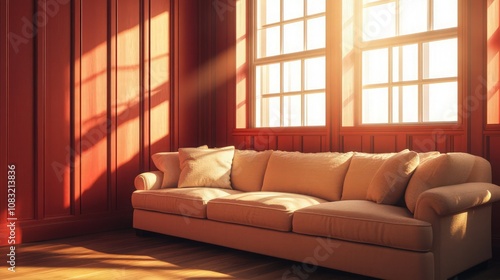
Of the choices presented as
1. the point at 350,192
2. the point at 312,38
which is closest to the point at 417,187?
the point at 350,192

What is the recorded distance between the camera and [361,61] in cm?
480

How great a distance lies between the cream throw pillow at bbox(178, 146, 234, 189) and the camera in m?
4.82

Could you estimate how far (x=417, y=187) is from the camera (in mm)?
3219

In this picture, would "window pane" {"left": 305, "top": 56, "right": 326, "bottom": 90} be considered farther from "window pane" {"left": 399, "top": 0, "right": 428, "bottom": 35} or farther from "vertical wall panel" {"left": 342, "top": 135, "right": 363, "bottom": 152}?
"window pane" {"left": 399, "top": 0, "right": 428, "bottom": 35}

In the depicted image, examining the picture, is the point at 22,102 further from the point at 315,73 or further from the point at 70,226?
the point at 315,73

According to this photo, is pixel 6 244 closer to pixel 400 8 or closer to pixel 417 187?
pixel 417 187

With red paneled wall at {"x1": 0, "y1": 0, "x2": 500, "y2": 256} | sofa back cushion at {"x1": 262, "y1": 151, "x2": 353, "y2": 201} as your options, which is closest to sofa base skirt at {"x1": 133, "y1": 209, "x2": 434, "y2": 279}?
sofa back cushion at {"x1": 262, "y1": 151, "x2": 353, "y2": 201}

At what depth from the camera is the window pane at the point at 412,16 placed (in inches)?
172

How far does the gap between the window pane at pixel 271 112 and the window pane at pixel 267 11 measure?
2.97ft

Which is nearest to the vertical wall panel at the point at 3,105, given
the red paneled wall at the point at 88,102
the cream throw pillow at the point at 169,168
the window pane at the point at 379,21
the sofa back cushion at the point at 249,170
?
the red paneled wall at the point at 88,102

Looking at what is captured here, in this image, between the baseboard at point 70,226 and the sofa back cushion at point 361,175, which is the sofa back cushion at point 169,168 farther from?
the sofa back cushion at point 361,175

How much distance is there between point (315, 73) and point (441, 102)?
55.5 inches

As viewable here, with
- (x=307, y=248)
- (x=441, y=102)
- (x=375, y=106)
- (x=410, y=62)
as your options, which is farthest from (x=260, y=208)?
(x=410, y=62)

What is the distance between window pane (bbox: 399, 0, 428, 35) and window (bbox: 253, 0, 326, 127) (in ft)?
2.74
